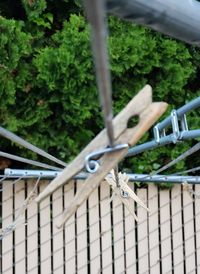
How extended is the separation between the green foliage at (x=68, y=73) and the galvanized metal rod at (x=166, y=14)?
2.16 m

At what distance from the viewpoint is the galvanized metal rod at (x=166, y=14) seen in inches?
20.0

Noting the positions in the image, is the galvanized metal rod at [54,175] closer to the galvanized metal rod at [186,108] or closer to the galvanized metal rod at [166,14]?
the galvanized metal rod at [186,108]

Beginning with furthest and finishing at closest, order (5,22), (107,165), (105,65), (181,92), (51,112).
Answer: (181,92), (51,112), (5,22), (107,165), (105,65)

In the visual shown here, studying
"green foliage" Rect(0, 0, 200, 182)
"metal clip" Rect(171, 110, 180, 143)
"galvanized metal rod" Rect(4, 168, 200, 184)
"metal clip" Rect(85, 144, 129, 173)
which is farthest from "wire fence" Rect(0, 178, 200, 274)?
"metal clip" Rect(85, 144, 129, 173)

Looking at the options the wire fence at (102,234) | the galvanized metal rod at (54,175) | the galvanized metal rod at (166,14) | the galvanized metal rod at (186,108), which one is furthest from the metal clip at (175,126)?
the wire fence at (102,234)

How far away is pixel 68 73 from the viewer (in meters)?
2.73

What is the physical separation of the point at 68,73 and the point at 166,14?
87.5 inches

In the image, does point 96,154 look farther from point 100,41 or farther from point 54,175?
point 54,175

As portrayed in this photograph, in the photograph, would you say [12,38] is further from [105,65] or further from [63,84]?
[105,65]

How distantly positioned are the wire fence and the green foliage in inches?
8.2

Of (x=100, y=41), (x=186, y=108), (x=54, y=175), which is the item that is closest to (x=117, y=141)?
(x=100, y=41)

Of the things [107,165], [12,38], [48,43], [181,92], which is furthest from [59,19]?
[107,165]

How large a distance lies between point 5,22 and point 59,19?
0.48 m

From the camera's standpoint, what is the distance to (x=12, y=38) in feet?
8.76
